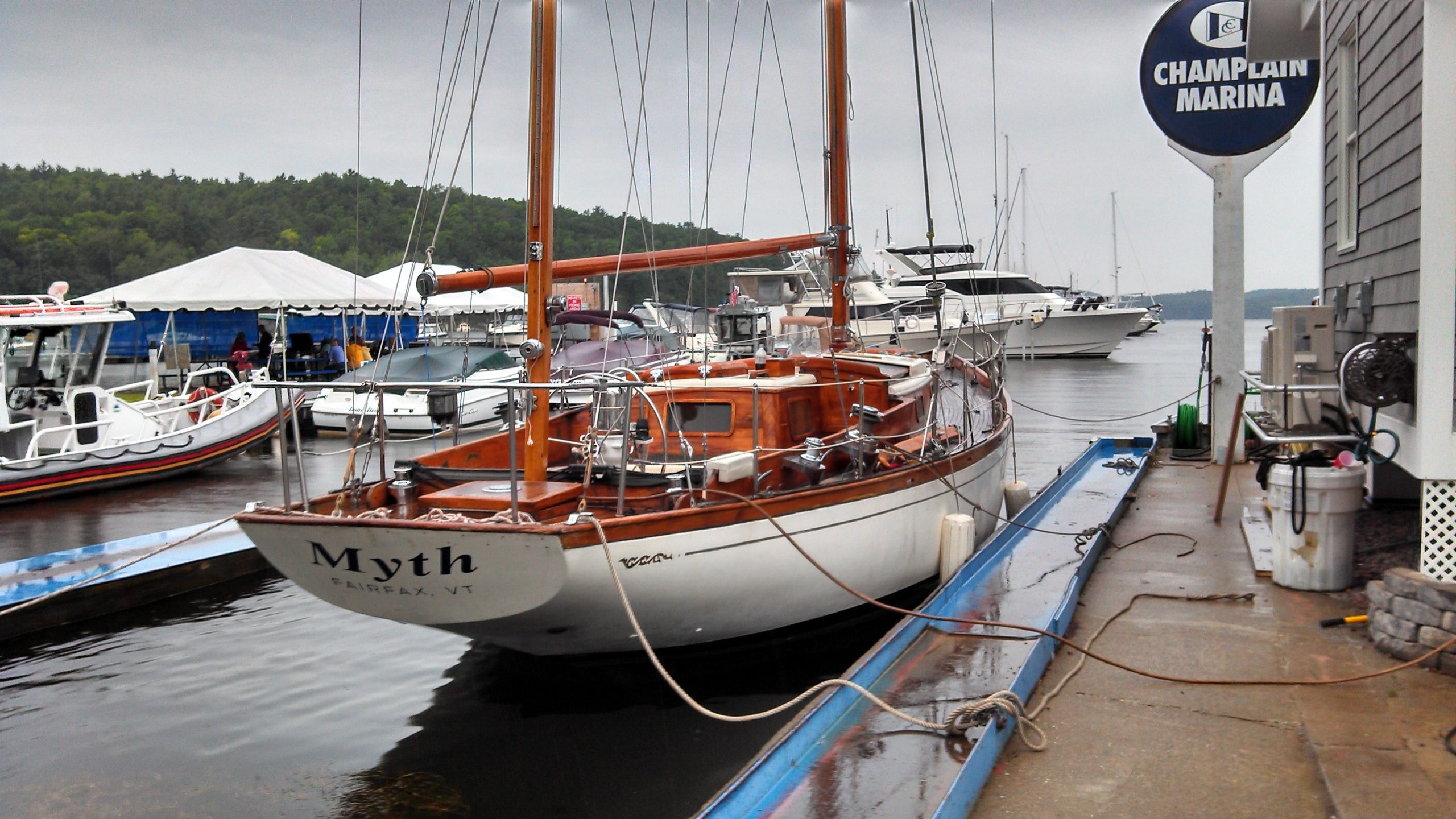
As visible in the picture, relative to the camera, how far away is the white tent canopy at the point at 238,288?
22.9m

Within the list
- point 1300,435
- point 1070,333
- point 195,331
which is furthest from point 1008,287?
point 1300,435

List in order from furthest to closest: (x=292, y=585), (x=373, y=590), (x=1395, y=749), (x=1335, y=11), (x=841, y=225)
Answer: (x=841, y=225)
(x=292, y=585)
(x=1335, y=11)
(x=373, y=590)
(x=1395, y=749)

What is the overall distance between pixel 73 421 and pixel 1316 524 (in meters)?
16.2

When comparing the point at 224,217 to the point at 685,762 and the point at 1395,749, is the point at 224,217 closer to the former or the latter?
the point at 685,762

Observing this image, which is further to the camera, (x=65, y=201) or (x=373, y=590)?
(x=65, y=201)

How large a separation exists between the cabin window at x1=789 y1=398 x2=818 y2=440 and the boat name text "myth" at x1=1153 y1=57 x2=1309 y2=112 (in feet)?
19.3

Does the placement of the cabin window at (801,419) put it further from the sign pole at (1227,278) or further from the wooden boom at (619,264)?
the sign pole at (1227,278)

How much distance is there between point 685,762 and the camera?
6.66 m

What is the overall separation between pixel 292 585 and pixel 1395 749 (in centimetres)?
984

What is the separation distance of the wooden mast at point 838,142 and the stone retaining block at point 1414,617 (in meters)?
7.74

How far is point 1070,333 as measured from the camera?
55812mm

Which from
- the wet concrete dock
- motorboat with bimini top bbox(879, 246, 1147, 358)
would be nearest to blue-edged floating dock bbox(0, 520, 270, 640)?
the wet concrete dock

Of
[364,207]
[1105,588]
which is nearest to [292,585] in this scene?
[1105,588]

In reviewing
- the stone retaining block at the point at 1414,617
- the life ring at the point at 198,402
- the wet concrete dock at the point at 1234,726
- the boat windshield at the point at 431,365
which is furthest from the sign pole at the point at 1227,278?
the life ring at the point at 198,402
